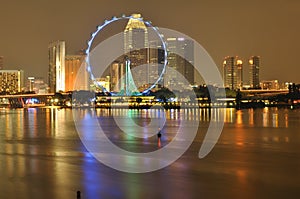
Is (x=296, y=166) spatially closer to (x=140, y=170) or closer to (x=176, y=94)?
(x=140, y=170)

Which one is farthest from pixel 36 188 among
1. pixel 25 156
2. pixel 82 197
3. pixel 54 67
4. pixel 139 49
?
pixel 54 67

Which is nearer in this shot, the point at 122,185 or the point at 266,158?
the point at 122,185

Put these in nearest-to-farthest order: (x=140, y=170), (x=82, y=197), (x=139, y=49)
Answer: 1. (x=82, y=197)
2. (x=140, y=170)
3. (x=139, y=49)

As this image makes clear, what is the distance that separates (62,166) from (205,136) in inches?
489

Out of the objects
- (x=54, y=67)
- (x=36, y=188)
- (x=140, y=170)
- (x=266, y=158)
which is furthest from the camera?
(x=54, y=67)

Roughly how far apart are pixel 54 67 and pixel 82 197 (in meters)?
175

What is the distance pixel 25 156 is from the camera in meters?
17.9

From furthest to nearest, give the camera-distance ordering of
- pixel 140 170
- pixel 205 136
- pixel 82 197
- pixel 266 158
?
1. pixel 205 136
2. pixel 266 158
3. pixel 140 170
4. pixel 82 197

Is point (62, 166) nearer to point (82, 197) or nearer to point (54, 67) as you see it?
point (82, 197)

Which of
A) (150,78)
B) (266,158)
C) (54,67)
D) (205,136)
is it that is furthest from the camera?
(54,67)

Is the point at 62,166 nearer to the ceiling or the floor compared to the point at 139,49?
nearer to the floor

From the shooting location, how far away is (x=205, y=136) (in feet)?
86.1

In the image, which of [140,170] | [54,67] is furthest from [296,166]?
[54,67]

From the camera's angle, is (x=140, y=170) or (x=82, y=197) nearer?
(x=82, y=197)
